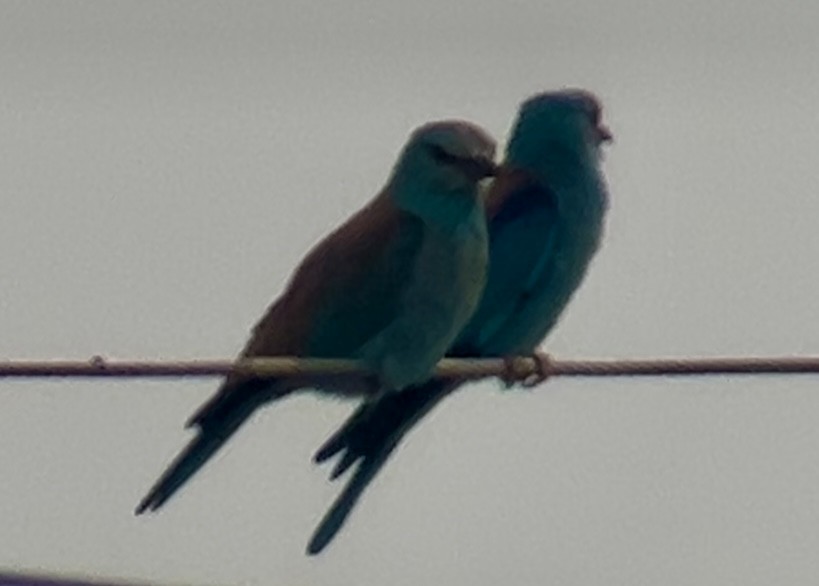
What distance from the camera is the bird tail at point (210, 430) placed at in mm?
5363

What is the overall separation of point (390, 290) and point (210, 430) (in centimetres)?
47

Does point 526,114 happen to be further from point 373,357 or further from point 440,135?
point 373,357

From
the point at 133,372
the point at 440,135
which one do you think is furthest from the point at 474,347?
the point at 133,372

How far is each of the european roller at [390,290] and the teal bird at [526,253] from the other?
0.70 ft

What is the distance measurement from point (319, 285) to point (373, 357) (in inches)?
8.3

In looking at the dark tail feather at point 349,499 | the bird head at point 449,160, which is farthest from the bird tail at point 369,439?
the bird head at point 449,160

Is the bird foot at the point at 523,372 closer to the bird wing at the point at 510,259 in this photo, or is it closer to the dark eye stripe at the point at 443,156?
the bird wing at the point at 510,259

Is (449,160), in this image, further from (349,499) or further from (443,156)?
(349,499)

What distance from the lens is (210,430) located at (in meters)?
5.38

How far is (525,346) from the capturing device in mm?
5906

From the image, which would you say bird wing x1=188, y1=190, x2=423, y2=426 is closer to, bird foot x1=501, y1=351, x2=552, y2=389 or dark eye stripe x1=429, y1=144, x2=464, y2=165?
dark eye stripe x1=429, y1=144, x2=464, y2=165

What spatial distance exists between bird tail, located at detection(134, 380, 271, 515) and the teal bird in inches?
14.3

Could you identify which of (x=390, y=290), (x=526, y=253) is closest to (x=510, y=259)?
(x=526, y=253)

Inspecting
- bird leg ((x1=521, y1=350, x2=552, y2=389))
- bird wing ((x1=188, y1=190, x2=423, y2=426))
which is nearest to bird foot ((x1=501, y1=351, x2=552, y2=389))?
bird leg ((x1=521, y1=350, x2=552, y2=389))
